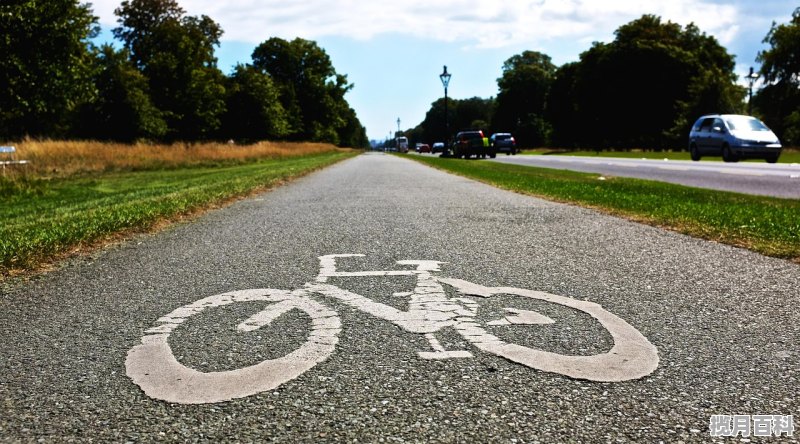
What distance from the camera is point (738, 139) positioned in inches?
948

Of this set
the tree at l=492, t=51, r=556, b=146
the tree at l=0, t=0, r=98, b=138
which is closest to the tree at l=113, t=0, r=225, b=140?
the tree at l=0, t=0, r=98, b=138

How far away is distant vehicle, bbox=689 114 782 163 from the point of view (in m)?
23.8

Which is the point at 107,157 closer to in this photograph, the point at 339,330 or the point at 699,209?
the point at 699,209

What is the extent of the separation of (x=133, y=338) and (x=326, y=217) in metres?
6.15

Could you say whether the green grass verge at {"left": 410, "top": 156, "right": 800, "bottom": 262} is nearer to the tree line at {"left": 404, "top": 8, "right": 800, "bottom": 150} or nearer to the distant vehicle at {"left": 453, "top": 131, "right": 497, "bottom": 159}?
the distant vehicle at {"left": 453, "top": 131, "right": 497, "bottom": 159}

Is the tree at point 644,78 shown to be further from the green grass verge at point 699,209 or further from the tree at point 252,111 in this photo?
the green grass verge at point 699,209

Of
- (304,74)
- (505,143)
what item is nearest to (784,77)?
(505,143)

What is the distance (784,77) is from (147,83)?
161 feet

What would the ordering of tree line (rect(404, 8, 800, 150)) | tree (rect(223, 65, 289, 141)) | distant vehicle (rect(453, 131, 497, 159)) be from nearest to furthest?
1. distant vehicle (rect(453, 131, 497, 159))
2. tree line (rect(404, 8, 800, 150))
3. tree (rect(223, 65, 289, 141))

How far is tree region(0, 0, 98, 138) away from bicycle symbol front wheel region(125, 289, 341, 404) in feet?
78.3

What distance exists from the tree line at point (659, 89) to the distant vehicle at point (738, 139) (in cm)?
2258

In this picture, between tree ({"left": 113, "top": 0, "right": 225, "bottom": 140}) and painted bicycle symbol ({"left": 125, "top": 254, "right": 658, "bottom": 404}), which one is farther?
A: tree ({"left": 113, "top": 0, "right": 225, "bottom": 140})

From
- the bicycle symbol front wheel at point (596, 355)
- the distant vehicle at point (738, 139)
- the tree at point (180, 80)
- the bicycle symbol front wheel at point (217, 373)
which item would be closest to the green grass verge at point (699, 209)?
the bicycle symbol front wheel at point (596, 355)

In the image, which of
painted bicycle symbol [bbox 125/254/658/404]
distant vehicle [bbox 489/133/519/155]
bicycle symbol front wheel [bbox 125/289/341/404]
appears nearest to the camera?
bicycle symbol front wheel [bbox 125/289/341/404]
